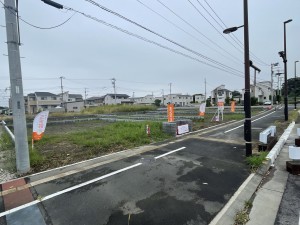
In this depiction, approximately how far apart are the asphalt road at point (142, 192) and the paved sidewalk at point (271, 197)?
1.79 ft

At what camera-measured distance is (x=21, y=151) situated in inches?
245

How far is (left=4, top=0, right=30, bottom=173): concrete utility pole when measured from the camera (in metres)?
6.15

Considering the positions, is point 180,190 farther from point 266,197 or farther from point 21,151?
point 21,151

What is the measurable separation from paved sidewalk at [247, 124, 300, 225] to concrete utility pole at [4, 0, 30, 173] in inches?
258

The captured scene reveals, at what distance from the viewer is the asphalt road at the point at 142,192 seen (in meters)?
3.71

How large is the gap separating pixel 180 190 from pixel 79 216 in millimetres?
2379

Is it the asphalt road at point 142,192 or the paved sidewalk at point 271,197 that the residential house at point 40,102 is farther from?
the paved sidewalk at point 271,197

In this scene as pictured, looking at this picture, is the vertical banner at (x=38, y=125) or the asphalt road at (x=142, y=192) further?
the vertical banner at (x=38, y=125)

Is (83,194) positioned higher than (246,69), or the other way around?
→ (246,69)

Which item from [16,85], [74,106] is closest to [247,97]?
[16,85]

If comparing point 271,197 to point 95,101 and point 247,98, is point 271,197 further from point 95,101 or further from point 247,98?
point 95,101

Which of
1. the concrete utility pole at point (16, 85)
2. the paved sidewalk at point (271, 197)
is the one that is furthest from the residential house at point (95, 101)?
the paved sidewalk at point (271, 197)

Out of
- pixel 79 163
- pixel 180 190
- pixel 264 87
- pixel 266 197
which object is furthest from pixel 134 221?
pixel 264 87

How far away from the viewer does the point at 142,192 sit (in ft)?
15.5
